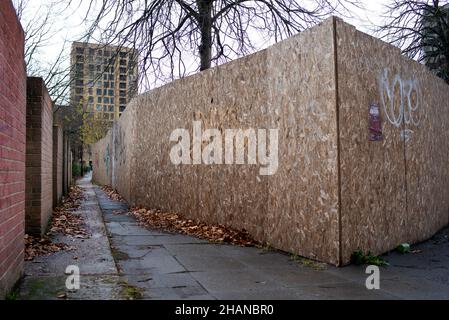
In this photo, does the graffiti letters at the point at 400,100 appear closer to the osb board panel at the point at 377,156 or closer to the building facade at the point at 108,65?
the osb board panel at the point at 377,156

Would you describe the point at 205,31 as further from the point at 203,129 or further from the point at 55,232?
the point at 55,232

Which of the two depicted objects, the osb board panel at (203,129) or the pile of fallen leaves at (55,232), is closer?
the pile of fallen leaves at (55,232)

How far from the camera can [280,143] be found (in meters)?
6.32

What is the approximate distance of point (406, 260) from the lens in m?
6.05

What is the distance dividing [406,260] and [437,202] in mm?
2765

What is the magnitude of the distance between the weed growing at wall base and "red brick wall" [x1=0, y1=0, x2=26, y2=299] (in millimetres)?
3534

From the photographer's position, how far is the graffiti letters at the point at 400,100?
636 cm

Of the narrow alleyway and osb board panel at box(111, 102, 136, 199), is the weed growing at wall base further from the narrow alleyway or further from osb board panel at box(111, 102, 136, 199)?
osb board panel at box(111, 102, 136, 199)

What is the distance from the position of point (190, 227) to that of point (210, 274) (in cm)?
329

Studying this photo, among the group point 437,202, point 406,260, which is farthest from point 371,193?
point 437,202

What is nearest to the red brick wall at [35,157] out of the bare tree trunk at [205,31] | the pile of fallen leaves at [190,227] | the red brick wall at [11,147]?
the red brick wall at [11,147]

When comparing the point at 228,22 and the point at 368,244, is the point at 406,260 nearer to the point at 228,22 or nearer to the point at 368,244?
the point at 368,244

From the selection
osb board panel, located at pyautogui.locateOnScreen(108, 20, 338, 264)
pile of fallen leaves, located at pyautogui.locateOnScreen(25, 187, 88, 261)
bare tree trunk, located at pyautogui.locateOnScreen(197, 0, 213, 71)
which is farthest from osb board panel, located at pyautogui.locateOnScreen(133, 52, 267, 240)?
bare tree trunk, located at pyautogui.locateOnScreen(197, 0, 213, 71)

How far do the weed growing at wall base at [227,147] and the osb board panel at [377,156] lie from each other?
1.25 meters
